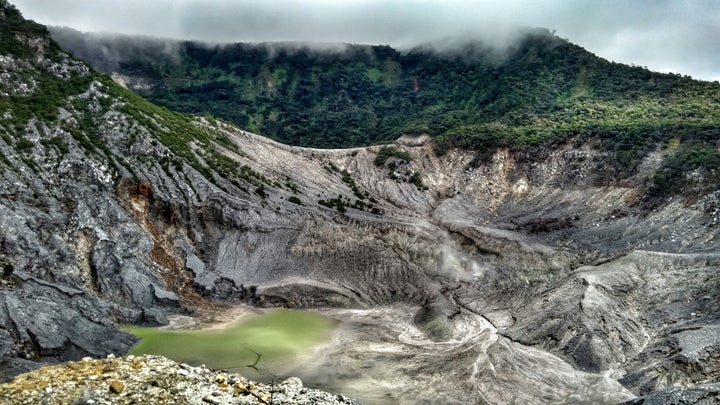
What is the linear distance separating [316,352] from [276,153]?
4919 centimetres

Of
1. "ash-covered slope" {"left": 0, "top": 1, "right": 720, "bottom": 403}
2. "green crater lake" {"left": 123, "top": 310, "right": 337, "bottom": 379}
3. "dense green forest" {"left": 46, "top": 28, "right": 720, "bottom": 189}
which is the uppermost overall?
"dense green forest" {"left": 46, "top": 28, "right": 720, "bottom": 189}

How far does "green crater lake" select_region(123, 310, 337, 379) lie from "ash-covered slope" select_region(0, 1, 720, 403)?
2.80m

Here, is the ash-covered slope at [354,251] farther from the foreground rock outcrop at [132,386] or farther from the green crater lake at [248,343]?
the foreground rock outcrop at [132,386]

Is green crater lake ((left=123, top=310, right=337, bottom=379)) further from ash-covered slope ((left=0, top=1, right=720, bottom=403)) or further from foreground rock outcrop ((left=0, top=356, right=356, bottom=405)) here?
foreground rock outcrop ((left=0, top=356, right=356, bottom=405))

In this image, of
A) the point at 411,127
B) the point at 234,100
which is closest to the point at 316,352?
the point at 411,127

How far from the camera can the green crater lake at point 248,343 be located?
144ft

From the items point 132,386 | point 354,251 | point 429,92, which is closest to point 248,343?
point 354,251

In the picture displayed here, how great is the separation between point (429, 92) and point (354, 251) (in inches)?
3822

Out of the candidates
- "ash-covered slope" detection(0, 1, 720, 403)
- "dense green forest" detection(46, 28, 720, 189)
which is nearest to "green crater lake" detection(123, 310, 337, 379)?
"ash-covered slope" detection(0, 1, 720, 403)

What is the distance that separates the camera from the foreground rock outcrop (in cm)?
2114

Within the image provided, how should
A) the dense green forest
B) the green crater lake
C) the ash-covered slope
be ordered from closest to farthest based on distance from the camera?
the ash-covered slope < the green crater lake < the dense green forest

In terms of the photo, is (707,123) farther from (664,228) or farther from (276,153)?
(276,153)

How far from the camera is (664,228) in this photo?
66.8m

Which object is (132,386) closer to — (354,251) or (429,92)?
(354,251)
